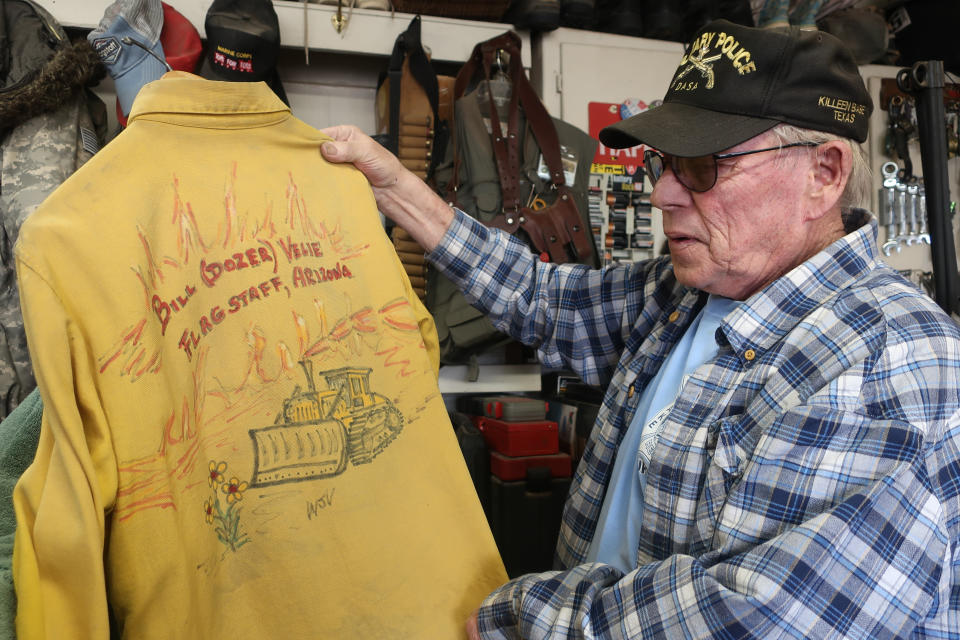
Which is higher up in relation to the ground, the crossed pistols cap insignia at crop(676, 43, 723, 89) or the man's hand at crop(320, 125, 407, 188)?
the crossed pistols cap insignia at crop(676, 43, 723, 89)

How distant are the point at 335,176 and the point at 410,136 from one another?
94cm

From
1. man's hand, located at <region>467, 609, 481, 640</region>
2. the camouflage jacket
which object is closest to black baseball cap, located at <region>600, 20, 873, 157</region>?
man's hand, located at <region>467, 609, 481, 640</region>

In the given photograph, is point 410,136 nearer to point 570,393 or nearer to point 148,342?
point 570,393

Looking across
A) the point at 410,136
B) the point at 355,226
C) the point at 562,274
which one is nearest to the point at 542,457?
the point at 562,274

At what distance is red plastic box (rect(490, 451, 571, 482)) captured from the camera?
2.06 metres

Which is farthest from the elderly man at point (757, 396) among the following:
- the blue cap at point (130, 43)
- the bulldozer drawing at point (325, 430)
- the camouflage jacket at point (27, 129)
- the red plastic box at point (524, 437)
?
the camouflage jacket at point (27, 129)

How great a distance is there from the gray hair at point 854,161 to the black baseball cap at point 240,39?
1.44 meters

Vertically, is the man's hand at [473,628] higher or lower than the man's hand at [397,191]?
Answer: lower

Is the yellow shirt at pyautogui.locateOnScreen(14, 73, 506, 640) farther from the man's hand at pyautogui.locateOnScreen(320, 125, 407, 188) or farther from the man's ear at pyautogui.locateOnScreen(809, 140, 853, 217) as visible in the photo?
the man's ear at pyautogui.locateOnScreen(809, 140, 853, 217)

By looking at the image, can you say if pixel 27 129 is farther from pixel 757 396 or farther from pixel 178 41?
pixel 757 396

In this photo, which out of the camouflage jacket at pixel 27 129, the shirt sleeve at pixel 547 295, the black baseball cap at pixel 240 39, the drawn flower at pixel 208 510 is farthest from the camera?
the black baseball cap at pixel 240 39

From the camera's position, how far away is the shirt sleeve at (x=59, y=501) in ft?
2.31

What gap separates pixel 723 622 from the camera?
2.31 feet

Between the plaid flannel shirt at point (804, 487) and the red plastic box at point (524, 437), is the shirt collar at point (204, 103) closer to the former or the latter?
the plaid flannel shirt at point (804, 487)
